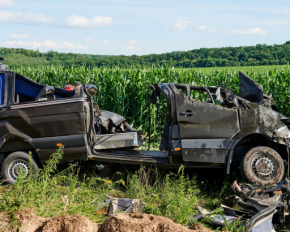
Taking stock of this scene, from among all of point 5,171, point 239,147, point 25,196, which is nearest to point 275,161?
point 239,147

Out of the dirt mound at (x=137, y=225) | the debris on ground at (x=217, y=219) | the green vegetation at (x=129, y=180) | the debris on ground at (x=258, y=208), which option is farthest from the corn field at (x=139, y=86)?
the dirt mound at (x=137, y=225)

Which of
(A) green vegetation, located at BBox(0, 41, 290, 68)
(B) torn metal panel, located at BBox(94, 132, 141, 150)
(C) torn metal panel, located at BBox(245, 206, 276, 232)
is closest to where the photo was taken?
(C) torn metal panel, located at BBox(245, 206, 276, 232)

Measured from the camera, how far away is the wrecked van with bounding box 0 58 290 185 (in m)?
6.24

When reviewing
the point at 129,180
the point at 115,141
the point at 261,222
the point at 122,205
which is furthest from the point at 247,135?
the point at 122,205

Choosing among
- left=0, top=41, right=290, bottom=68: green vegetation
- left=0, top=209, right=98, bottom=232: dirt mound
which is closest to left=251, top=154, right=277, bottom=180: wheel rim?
left=0, top=209, right=98, bottom=232: dirt mound

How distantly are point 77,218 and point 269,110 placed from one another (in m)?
4.33

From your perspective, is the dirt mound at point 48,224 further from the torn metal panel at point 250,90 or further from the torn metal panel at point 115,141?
the torn metal panel at point 250,90

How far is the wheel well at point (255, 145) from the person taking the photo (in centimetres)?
657

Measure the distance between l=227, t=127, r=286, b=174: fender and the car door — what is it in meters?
0.08

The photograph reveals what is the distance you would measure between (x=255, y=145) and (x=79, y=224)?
165 inches

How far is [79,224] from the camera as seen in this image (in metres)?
3.61

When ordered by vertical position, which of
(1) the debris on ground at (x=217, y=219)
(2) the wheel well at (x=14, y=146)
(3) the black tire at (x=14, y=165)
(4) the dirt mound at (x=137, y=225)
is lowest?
(1) the debris on ground at (x=217, y=219)

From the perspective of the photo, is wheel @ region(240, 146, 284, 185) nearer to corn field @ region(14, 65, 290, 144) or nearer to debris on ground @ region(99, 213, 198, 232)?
debris on ground @ region(99, 213, 198, 232)

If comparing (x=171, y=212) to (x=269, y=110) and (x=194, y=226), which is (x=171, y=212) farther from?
(x=269, y=110)
